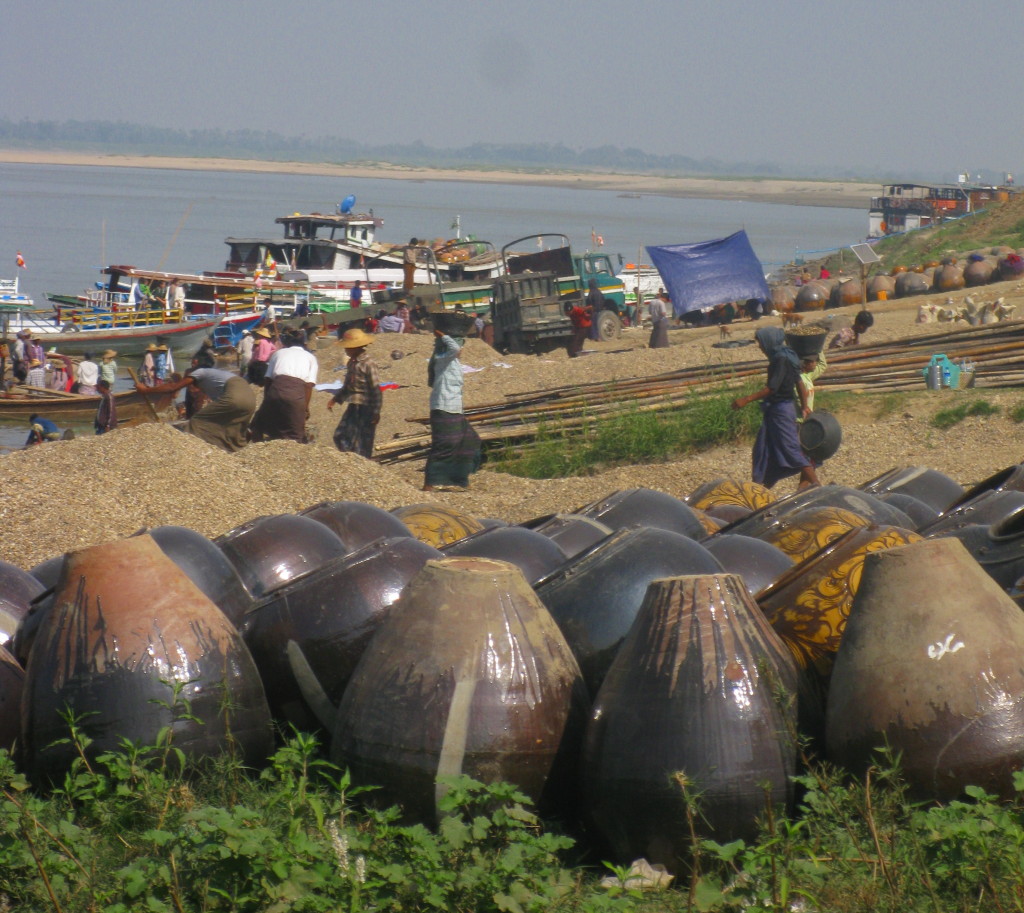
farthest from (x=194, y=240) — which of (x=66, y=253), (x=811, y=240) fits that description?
(x=811, y=240)

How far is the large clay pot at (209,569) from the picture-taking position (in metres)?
4.65

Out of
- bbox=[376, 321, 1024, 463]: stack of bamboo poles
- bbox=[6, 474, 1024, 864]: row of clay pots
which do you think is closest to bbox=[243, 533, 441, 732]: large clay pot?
bbox=[6, 474, 1024, 864]: row of clay pots

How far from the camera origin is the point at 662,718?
140 inches

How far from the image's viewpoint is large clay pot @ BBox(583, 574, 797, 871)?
3521mm

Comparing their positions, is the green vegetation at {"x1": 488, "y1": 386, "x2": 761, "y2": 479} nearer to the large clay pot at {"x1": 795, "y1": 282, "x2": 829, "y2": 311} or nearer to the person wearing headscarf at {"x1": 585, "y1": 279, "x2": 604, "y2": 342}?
the person wearing headscarf at {"x1": 585, "y1": 279, "x2": 604, "y2": 342}

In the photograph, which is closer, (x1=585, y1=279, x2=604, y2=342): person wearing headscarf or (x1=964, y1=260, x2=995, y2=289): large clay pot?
(x1=585, y1=279, x2=604, y2=342): person wearing headscarf

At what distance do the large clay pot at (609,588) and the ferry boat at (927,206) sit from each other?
4810cm

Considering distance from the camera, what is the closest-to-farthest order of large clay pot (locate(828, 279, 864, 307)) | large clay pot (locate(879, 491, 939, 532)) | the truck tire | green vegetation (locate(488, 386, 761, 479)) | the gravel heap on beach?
large clay pot (locate(879, 491, 939, 532))
the gravel heap on beach
green vegetation (locate(488, 386, 761, 479))
the truck tire
large clay pot (locate(828, 279, 864, 307))

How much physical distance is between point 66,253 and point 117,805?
5966 centimetres

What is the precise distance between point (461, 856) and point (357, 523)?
2.56 metres

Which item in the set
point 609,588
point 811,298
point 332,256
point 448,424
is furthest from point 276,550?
point 332,256

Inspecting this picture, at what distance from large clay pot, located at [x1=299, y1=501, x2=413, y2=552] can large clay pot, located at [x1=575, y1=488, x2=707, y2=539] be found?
2.97 feet

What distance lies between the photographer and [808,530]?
17.1 feet

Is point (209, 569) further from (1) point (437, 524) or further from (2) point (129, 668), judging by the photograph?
(1) point (437, 524)
